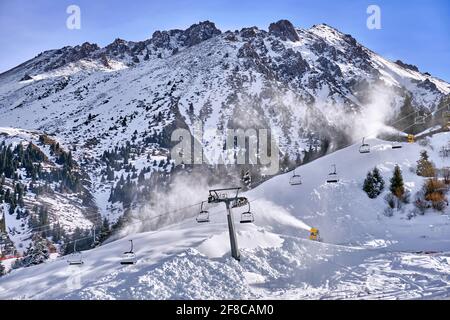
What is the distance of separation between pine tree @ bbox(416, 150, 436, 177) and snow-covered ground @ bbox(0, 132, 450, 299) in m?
2.67

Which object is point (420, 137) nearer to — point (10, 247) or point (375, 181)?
point (375, 181)

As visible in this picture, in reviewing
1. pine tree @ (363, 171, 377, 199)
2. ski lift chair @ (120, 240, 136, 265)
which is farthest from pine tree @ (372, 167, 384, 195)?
ski lift chair @ (120, 240, 136, 265)

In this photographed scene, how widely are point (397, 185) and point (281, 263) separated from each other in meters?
23.3

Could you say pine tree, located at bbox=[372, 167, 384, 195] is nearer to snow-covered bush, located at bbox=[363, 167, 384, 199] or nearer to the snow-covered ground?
snow-covered bush, located at bbox=[363, 167, 384, 199]

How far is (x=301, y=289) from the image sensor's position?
105 feet

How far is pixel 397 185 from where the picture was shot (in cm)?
5512

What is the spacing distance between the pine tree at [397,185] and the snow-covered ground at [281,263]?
61.4 inches

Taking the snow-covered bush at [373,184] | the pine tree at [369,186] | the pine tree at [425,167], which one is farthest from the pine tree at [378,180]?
the pine tree at [425,167]

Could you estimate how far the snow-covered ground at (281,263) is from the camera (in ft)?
102

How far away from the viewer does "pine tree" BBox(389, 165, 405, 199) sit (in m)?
54.6

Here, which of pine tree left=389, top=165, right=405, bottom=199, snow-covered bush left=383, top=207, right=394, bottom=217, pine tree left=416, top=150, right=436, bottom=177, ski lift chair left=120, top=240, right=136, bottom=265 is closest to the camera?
ski lift chair left=120, top=240, right=136, bottom=265

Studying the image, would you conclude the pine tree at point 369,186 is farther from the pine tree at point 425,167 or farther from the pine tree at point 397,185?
the pine tree at point 425,167
